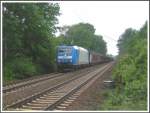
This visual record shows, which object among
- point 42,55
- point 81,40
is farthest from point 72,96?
point 81,40

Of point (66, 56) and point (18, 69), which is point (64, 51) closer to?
point (66, 56)

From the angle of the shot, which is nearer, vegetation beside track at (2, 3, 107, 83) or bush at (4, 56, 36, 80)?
bush at (4, 56, 36, 80)

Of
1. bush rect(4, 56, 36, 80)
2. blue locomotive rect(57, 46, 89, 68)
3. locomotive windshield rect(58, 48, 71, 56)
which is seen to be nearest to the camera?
bush rect(4, 56, 36, 80)

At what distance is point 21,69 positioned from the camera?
2878cm

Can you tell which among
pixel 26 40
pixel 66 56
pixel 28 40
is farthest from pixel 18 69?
pixel 66 56

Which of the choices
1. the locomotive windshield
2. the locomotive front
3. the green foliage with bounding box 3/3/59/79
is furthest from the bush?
the locomotive windshield

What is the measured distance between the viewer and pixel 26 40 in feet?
108

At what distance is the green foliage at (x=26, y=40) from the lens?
88.6 feet

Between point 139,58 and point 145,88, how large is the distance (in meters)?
2.89

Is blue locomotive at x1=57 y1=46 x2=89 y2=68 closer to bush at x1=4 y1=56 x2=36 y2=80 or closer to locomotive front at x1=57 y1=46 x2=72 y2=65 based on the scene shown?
locomotive front at x1=57 y1=46 x2=72 y2=65

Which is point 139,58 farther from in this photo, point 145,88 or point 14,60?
point 14,60

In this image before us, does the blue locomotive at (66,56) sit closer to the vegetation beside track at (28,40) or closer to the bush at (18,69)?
the vegetation beside track at (28,40)

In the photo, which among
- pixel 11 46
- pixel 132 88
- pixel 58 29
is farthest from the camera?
pixel 58 29

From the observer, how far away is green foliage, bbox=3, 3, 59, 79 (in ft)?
88.6
